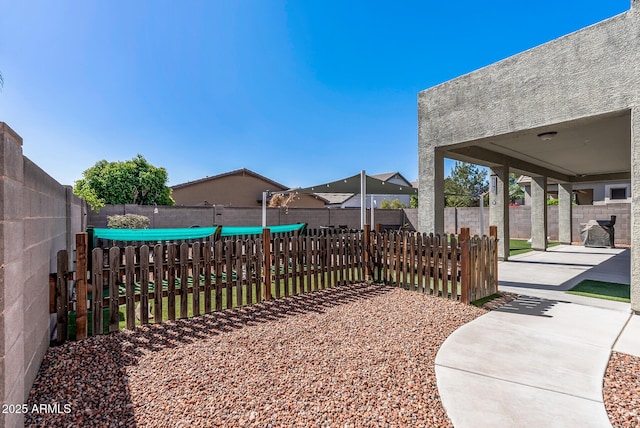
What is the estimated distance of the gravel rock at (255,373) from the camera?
205 cm

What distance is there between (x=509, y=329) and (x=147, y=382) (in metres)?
4.00

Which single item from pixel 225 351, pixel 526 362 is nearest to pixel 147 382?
pixel 225 351

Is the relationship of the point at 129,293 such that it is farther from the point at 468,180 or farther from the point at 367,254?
the point at 468,180

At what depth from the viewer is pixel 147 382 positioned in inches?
96.2

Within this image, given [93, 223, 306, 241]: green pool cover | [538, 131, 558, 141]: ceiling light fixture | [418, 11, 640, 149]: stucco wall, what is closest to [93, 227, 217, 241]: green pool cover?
[93, 223, 306, 241]: green pool cover

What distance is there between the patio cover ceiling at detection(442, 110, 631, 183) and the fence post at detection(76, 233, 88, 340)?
6.54m

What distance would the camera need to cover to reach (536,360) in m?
2.95

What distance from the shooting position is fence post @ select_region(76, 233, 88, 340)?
3291 millimetres

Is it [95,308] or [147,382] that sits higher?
[95,308]

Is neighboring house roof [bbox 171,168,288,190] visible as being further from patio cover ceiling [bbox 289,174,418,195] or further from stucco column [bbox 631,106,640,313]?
stucco column [bbox 631,106,640,313]

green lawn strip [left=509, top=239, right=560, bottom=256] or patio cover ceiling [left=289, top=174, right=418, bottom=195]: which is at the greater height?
patio cover ceiling [left=289, top=174, right=418, bottom=195]

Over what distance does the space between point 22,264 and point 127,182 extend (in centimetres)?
1874

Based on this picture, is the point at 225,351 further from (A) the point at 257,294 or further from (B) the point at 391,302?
(B) the point at 391,302

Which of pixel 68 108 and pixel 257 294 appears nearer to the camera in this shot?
pixel 257 294
